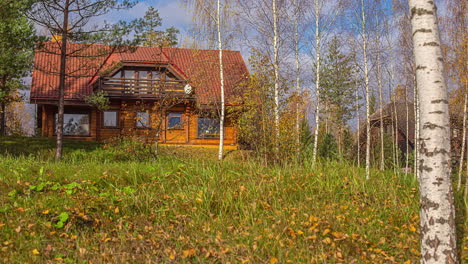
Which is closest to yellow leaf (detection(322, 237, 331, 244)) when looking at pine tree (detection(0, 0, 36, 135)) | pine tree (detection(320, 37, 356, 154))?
pine tree (detection(0, 0, 36, 135))

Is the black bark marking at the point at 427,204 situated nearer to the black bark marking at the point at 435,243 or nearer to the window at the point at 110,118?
the black bark marking at the point at 435,243

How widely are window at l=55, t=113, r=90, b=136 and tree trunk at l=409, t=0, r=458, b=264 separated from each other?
72.4ft

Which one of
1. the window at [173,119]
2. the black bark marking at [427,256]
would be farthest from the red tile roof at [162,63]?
the black bark marking at [427,256]

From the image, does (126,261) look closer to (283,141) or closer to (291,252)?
(291,252)

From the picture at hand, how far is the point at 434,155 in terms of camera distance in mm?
4184

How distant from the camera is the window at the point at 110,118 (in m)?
23.9

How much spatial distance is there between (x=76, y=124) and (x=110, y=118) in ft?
6.38

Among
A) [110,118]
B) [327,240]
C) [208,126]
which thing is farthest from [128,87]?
[327,240]

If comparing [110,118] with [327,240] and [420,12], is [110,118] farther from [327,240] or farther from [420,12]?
[420,12]

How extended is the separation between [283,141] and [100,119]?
49.6ft

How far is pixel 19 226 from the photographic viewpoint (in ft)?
17.6

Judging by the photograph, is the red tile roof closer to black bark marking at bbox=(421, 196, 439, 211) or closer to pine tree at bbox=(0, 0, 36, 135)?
pine tree at bbox=(0, 0, 36, 135)

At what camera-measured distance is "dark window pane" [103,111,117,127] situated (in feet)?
78.7

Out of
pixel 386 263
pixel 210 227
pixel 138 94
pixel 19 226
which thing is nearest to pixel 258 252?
pixel 210 227
